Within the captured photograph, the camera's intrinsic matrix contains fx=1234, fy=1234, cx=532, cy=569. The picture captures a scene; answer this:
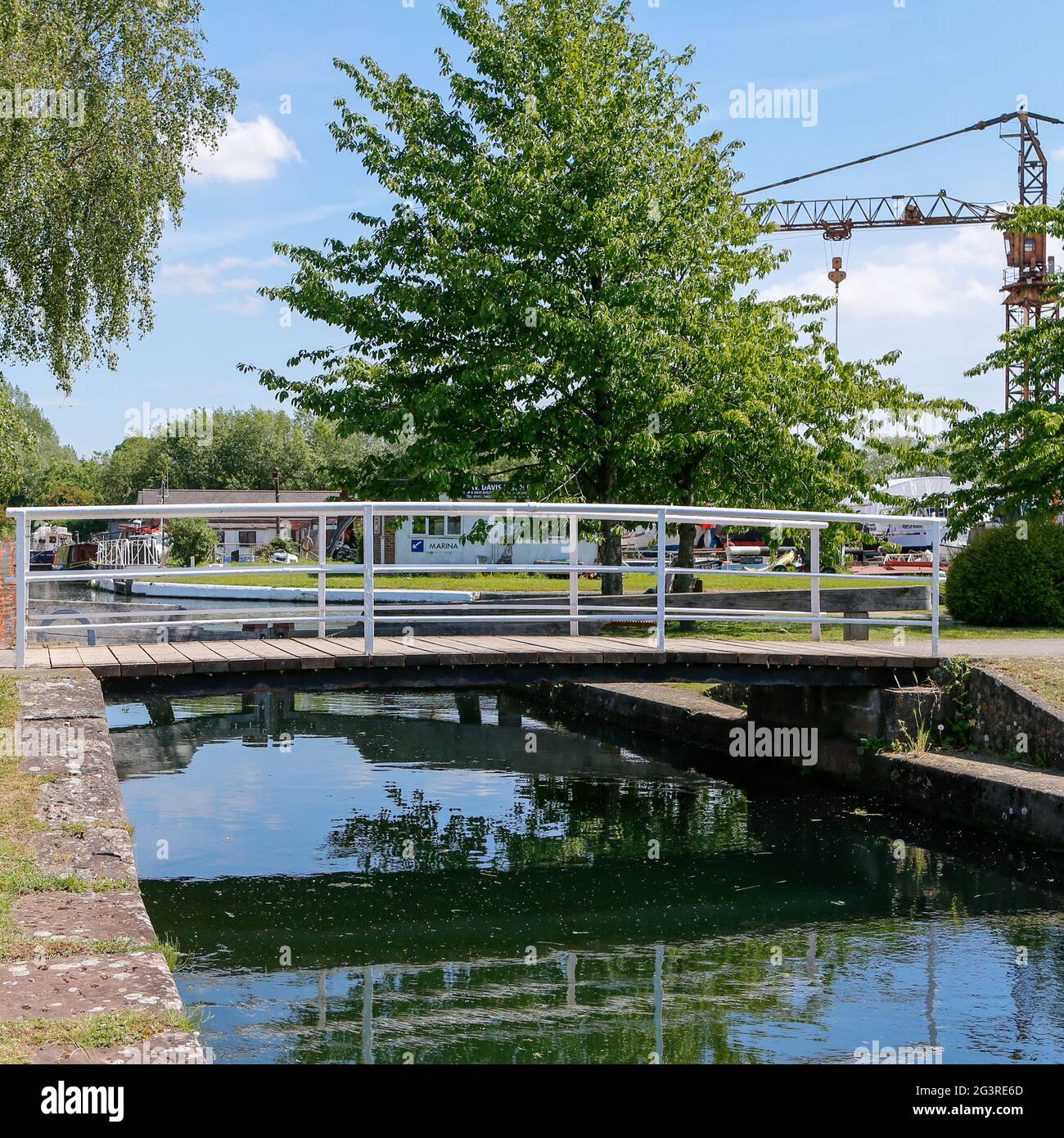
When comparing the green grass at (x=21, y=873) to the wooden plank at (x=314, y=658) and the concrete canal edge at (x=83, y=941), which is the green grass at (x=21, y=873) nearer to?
the concrete canal edge at (x=83, y=941)

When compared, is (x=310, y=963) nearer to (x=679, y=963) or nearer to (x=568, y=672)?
(x=679, y=963)

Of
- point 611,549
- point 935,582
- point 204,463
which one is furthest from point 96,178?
point 204,463

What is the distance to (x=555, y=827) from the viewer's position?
1186 cm

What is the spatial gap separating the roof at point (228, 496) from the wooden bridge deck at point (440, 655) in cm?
5845

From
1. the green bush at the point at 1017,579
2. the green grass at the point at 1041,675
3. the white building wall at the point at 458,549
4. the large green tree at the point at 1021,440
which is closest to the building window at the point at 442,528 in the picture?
the white building wall at the point at 458,549

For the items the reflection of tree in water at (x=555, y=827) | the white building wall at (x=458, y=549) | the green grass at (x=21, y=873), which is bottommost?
the reflection of tree in water at (x=555, y=827)

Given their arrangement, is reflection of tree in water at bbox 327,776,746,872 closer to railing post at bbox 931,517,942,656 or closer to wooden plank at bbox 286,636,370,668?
wooden plank at bbox 286,636,370,668

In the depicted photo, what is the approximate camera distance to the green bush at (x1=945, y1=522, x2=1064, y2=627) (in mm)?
18578

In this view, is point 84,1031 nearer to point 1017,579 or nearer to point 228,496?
point 1017,579

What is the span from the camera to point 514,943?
27.2 ft

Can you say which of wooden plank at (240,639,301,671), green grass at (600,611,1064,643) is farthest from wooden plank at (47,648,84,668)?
green grass at (600,611,1064,643)

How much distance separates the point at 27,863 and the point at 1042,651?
37.3 feet

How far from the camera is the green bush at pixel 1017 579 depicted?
731 inches
